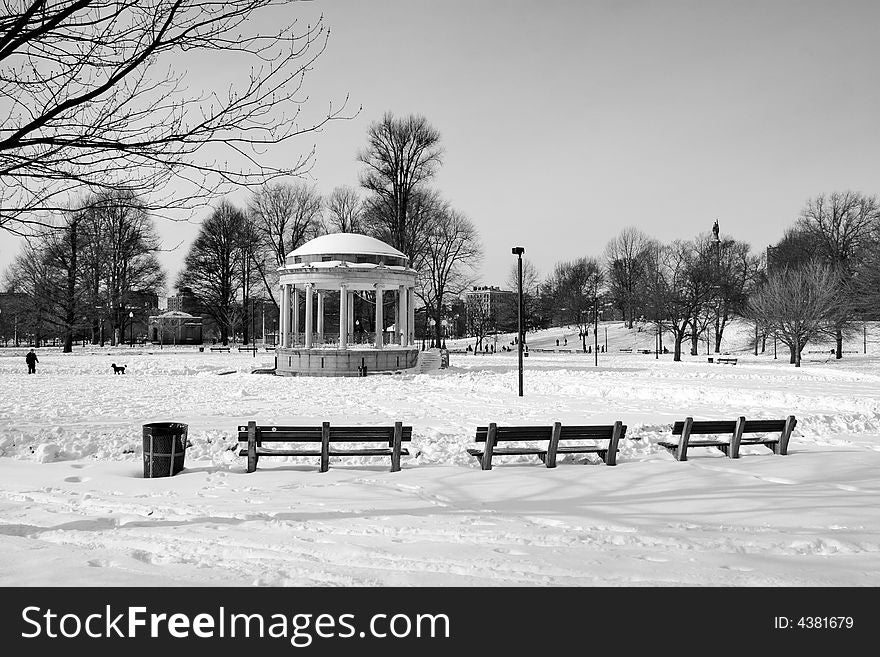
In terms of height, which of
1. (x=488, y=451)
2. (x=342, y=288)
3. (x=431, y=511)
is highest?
(x=342, y=288)

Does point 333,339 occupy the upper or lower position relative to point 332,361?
upper

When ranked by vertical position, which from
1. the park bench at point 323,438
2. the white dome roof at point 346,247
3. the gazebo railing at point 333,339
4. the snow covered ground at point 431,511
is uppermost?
the white dome roof at point 346,247

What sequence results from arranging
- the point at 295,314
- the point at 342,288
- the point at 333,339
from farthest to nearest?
the point at 333,339, the point at 295,314, the point at 342,288

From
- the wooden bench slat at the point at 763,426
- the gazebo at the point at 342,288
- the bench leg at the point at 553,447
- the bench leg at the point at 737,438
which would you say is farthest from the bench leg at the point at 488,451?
the gazebo at the point at 342,288

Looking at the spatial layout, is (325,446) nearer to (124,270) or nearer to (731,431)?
(731,431)

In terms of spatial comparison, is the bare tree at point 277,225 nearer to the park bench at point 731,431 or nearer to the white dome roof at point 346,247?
the white dome roof at point 346,247

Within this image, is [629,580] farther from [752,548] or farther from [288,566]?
[288,566]

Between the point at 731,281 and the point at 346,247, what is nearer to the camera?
the point at 346,247

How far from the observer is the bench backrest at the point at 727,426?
10.6 metres

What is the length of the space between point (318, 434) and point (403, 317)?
25.3 meters

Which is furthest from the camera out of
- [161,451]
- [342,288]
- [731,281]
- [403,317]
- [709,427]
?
[731,281]

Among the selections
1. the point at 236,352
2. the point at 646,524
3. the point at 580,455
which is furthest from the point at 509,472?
the point at 236,352

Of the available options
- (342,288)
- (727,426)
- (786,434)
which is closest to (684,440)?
(727,426)

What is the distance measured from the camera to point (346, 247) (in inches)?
1275
